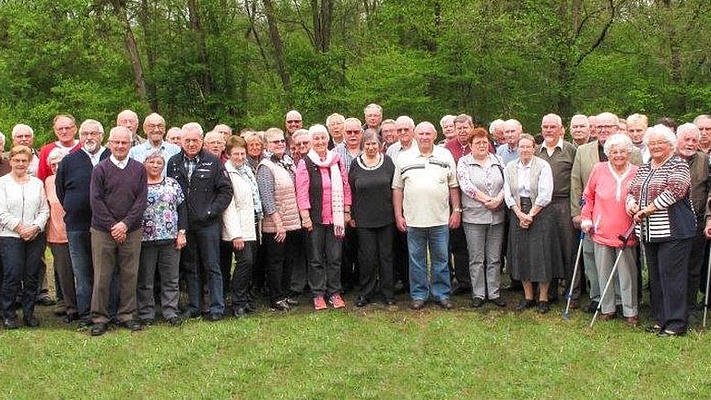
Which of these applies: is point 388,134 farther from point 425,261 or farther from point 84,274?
point 84,274

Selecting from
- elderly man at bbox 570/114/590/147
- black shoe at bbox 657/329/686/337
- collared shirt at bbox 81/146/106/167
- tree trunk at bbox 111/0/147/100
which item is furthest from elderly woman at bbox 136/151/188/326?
tree trunk at bbox 111/0/147/100

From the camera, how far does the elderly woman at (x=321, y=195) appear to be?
7375mm

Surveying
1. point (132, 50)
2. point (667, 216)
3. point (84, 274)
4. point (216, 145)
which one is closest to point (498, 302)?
point (667, 216)

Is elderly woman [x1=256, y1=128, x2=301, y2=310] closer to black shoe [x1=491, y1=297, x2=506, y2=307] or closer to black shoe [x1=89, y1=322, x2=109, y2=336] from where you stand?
black shoe [x1=89, y1=322, x2=109, y2=336]

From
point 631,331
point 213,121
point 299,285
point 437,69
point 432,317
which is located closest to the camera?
point 631,331

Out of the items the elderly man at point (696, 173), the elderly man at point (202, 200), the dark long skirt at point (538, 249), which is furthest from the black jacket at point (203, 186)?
the elderly man at point (696, 173)

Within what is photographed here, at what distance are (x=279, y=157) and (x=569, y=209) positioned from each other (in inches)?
123

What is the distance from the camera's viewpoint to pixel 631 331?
653cm

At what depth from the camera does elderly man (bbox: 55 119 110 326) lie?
6.66 meters

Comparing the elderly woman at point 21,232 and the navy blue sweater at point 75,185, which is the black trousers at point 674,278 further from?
the elderly woman at point 21,232

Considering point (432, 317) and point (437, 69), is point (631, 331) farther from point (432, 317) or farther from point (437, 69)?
point (437, 69)

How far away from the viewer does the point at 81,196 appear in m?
6.66

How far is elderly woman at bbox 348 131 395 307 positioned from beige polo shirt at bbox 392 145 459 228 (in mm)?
203

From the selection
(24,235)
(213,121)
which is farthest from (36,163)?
(213,121)
